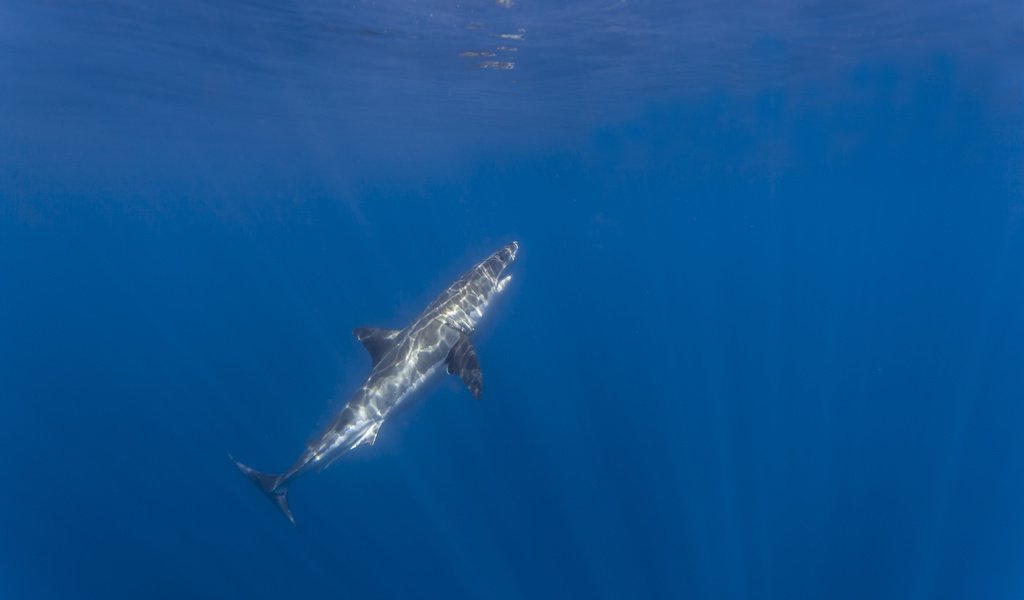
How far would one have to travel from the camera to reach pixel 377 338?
1111cm

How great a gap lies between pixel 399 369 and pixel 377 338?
1.02m

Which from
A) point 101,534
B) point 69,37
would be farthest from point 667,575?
point 69,37

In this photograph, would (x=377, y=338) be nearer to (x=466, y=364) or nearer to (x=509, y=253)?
(x=466, y=364)

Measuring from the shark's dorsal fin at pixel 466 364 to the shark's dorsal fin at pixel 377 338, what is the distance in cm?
121

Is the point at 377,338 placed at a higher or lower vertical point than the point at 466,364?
higher

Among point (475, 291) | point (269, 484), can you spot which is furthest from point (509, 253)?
point (269, 484)

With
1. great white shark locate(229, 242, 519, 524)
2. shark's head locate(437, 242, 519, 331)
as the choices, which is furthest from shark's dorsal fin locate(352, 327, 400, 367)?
shark's head locate(437, 242, 519, 331)

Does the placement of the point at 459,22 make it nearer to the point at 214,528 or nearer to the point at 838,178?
the point at 214,528

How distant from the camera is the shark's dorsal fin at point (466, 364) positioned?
995cm

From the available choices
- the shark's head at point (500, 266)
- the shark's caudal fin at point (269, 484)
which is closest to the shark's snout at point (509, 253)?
the shark's head at point (500, 266)

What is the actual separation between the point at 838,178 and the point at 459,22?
53768 millimetres

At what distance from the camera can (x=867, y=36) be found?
21.2 meters

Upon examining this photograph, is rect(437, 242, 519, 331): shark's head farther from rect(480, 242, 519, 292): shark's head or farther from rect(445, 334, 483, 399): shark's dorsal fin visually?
rect(445, 334, 483, 399): shark's dorsal fin

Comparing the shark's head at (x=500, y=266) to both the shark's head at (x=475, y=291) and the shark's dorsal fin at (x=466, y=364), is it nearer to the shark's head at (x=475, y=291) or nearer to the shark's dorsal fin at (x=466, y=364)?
the shark's head at (x=475, y=291)
